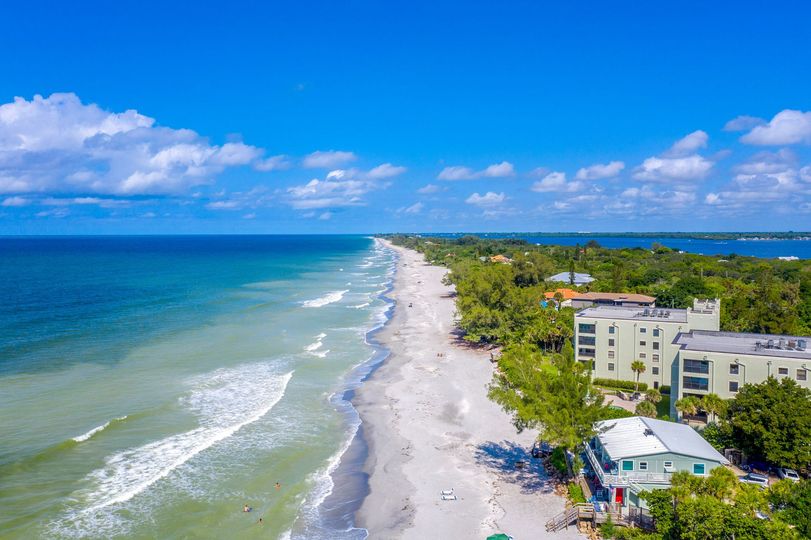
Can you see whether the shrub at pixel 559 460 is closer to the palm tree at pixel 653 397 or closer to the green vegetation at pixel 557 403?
the green vegetation at pixel 557 403

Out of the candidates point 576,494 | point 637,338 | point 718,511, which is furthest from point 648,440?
point 637,338

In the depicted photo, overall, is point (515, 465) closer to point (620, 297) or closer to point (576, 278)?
point (620, 297)

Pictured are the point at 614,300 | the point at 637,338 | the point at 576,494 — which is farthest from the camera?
the point at 614,300

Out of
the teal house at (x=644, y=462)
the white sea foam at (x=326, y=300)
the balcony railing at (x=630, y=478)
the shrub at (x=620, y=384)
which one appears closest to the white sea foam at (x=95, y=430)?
the teal house at (x=644, y=462)

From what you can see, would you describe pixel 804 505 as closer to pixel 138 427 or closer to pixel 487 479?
pixel 487 479

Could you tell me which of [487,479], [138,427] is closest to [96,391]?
[138,427]

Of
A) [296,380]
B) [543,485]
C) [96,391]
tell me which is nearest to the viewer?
[543,485]

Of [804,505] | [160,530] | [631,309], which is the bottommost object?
[160,530]
